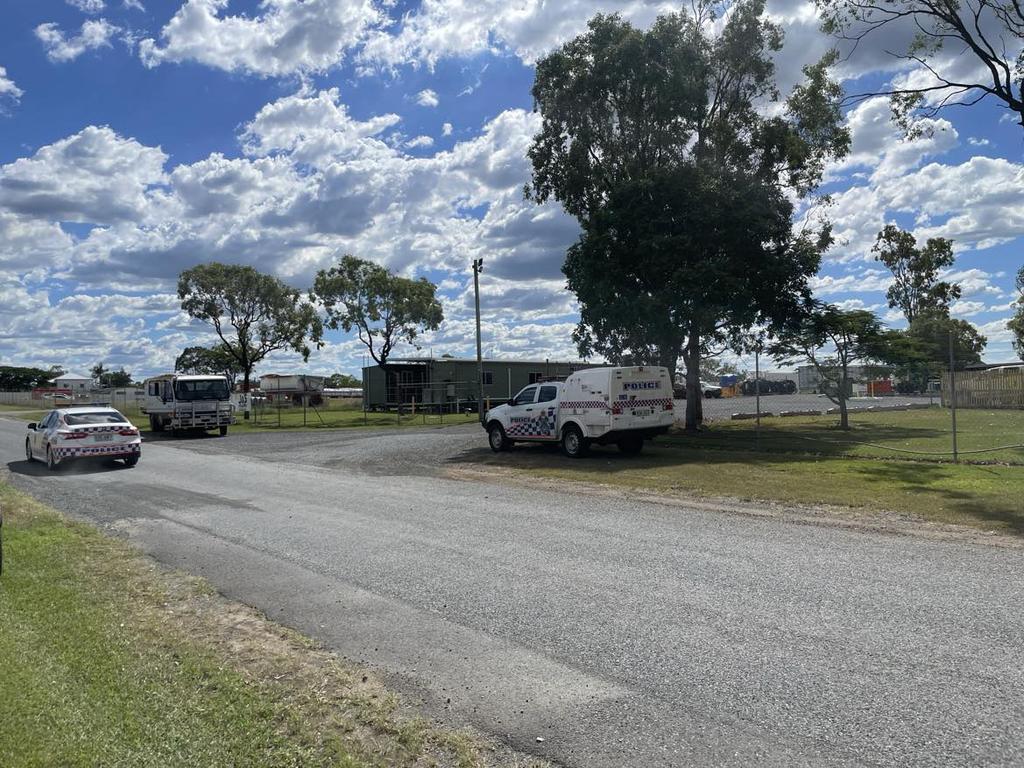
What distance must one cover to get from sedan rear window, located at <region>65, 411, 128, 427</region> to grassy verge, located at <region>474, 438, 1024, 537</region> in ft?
29.0

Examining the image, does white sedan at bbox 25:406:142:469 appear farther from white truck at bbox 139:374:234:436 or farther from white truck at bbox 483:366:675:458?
white truck at bbox 139:374:234:436

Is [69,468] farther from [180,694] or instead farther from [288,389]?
[288,389]

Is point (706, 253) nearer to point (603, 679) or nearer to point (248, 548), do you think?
point (248, 548)

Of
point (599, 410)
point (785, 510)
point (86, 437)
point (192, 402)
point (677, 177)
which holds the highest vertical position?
point (677, 177)

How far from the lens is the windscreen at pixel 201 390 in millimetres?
29469

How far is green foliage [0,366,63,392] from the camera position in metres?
136

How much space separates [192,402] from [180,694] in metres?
27.2

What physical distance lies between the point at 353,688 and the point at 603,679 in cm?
145

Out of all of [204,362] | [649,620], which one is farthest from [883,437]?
[204,362]

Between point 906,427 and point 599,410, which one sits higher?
point 599,410

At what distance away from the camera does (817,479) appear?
13.8 metres

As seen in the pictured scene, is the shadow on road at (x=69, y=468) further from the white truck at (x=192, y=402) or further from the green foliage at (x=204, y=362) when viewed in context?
the green foliage at (x=204, y=362)

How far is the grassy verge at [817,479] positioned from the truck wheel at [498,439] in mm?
973

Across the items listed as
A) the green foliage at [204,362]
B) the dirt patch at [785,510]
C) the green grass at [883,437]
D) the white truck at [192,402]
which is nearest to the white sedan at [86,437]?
the dirt patch at [785,510]
